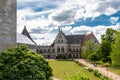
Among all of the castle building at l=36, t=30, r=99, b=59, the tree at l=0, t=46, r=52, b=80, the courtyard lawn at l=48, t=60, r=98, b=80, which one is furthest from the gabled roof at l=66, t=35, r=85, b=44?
the tree at l=0, t=46, r=52, b=80

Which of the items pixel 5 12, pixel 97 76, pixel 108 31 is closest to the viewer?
pixel 5 12

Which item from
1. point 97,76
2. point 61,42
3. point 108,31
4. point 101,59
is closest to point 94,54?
point 101,59

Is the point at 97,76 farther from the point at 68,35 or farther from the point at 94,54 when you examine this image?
the point at 68,35

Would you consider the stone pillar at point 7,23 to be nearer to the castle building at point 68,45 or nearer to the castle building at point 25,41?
the castle building at point 25,41

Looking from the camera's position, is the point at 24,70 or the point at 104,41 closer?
the point at 24,70

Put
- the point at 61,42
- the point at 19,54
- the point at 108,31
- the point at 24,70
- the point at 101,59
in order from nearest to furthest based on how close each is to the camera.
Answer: the point at 24,70, the point at 19,54, the point at 101,59, the point at 108,31, the point at 61,42

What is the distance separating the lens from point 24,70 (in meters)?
21.2

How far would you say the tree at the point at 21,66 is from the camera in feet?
69.7

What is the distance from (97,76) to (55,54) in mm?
67310

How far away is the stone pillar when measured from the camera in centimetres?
2502

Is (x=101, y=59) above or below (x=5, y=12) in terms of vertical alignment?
below

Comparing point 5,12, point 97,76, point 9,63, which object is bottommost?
point 97,76

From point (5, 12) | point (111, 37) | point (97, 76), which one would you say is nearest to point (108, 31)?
point (111, 37)

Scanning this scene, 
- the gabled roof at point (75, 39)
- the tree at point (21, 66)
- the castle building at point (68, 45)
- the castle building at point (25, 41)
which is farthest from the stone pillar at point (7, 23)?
the gabled roof at point (75, 39)
